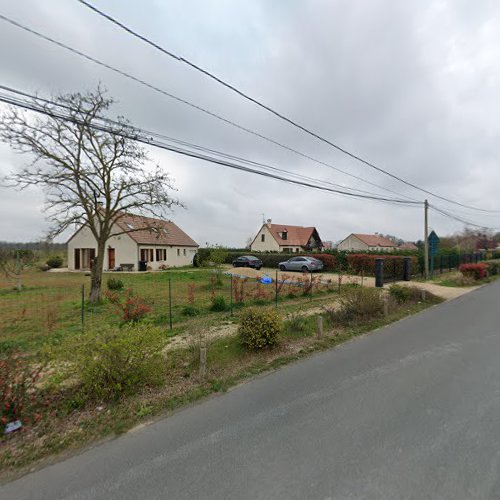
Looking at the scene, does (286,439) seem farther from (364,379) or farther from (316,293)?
(316,293)

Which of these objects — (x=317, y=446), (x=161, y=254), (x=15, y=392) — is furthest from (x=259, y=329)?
(x=161, y=254)

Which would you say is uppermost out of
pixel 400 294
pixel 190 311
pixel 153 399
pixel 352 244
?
pixel 352 244

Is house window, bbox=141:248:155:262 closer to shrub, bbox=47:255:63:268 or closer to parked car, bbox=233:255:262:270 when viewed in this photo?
parked car, bbox=233:255:262:270

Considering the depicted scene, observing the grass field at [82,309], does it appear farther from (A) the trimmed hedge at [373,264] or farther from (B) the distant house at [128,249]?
(B) the distant house at [128,249]

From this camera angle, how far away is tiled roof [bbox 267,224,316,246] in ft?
151

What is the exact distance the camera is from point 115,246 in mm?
26953

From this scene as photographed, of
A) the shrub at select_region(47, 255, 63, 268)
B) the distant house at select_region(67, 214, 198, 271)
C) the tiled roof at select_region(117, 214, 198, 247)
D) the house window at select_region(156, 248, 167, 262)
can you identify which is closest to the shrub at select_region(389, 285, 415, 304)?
the tiled roof at select_region(117, 214, 198, 247)

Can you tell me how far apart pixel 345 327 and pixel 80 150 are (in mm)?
11164

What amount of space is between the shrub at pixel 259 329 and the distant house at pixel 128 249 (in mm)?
20566

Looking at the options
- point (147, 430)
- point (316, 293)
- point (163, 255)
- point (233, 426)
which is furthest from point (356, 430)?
point (163, 255)

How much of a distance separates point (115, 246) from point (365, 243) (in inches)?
2147

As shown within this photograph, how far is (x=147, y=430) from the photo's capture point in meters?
3.14

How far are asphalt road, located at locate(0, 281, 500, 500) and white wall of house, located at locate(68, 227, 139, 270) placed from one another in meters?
24.8

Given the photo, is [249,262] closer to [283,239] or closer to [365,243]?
[283,239]
